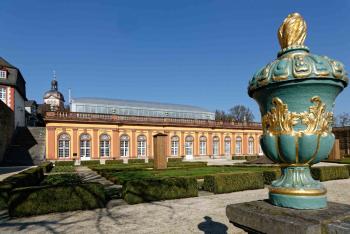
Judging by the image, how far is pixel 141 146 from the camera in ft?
127

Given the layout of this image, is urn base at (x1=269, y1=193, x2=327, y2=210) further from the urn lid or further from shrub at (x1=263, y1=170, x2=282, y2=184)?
shrub at (x1=263, y1=170, x2=282, y2=184)

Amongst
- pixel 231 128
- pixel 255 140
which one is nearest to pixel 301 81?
pixel 231 128

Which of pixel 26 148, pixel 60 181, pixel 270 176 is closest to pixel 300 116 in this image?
pixel 270 176

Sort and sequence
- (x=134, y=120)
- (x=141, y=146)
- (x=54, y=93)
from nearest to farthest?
(x=134, y=120) < (x=141, y=146) < (x=54, y=93)

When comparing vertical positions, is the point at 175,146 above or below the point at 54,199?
above

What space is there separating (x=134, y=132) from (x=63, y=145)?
937 cm

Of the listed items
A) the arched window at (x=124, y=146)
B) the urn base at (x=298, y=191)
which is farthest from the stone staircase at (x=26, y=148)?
the urn base at (x=298, y=191)

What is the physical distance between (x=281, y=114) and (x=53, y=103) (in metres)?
85.9

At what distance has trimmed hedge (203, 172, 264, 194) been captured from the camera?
12055 mm

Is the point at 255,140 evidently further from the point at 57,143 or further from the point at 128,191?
the point at 128,191

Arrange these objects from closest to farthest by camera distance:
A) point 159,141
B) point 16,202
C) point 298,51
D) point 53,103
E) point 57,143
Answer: point 298,51, point 16,202, point 159,141, point 57,143, point 53,103

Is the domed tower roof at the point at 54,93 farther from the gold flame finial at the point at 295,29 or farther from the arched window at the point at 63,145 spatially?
the gold flame finial at the point at 295,29

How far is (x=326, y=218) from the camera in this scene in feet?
6.54

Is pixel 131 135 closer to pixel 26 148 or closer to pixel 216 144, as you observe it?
pixel 26 148
